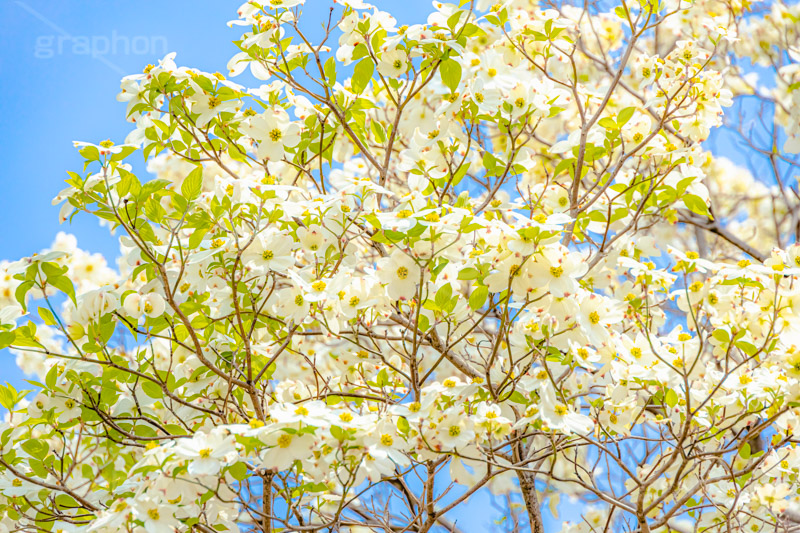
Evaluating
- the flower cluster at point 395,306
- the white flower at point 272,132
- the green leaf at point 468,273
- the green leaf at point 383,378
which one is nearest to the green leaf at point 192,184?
the flower cluster at point 395,306

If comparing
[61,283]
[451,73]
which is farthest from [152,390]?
[451,73]

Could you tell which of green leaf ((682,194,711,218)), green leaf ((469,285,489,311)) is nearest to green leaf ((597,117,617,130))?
green leaf ((682,194,711,218))

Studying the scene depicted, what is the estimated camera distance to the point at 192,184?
1582 millimetres

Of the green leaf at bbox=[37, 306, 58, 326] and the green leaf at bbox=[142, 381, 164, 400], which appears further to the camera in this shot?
the green leaf at bbox=[142, 381, 164, 400]

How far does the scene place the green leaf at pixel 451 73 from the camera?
182 centimetres

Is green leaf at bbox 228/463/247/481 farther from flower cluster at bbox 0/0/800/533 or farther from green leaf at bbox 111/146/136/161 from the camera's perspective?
green leaf at bbox 111/146/136/161

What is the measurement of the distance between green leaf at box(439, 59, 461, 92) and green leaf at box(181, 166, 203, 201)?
2.19ft

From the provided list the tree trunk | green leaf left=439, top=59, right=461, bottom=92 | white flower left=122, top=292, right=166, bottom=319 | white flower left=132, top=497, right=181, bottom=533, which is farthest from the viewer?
the tree trunk

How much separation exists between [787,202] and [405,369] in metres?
2.23

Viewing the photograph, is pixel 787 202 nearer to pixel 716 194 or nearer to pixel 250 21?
pixel 716 194

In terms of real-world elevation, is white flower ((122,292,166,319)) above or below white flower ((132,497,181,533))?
above

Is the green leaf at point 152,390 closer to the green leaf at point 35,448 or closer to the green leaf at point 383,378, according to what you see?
the green leaf at point 35,448

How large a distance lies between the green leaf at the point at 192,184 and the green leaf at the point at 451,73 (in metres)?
0.67

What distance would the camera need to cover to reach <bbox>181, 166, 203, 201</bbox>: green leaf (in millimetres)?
1573
